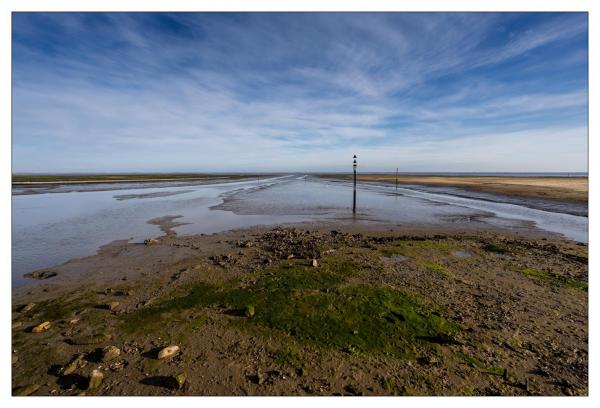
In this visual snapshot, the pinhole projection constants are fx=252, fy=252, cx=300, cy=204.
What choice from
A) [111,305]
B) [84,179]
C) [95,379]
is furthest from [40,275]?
[84,179]

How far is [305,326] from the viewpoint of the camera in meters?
5.95

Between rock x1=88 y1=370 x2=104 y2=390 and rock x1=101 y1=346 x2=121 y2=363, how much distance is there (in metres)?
0.43

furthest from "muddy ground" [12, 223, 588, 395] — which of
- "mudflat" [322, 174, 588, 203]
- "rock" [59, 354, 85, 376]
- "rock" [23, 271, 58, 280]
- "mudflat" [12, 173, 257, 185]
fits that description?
"mudflat" [12, 173, 257, 185]

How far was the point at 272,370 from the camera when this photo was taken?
468cm

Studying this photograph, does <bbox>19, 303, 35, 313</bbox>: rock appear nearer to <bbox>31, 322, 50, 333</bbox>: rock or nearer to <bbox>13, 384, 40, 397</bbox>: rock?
<bbox>31, 322, 50, 333</bbox>: rock

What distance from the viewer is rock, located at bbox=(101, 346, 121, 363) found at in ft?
16.0

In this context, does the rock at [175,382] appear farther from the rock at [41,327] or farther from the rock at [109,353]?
the rock at [41,327]

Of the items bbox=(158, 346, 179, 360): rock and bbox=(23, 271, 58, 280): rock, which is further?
bbox=(23, 271, 58, 280): rock

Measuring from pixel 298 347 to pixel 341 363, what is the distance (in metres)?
0.93

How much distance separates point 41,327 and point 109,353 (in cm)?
248

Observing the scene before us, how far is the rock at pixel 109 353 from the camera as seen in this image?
486 cm

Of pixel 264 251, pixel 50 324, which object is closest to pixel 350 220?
pixel 264 251

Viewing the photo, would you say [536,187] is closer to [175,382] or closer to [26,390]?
[175,382]

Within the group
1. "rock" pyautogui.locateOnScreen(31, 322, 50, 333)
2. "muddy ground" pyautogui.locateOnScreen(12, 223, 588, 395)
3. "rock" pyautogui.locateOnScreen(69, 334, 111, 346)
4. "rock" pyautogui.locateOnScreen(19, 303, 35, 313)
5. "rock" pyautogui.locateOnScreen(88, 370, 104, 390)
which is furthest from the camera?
"rock" pyautogui.locateOnScreen(19, 303, 35, 313)
